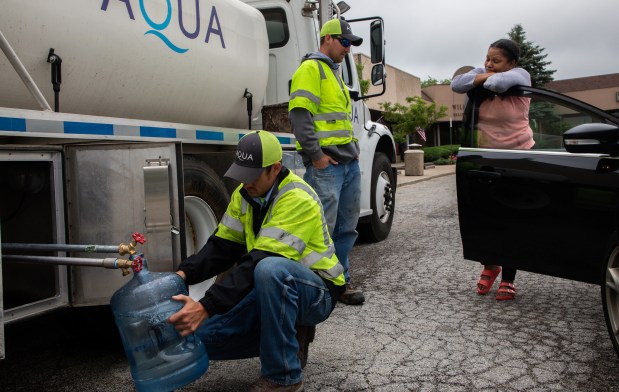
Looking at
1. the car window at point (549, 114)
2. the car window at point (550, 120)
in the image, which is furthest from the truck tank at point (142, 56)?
the car window at point (550, 120)

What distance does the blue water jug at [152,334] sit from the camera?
8.09ft

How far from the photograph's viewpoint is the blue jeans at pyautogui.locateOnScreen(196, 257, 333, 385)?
2520 millimetres

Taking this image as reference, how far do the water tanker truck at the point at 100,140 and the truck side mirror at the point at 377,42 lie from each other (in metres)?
1.97

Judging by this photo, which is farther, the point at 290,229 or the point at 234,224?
the point at 234,224

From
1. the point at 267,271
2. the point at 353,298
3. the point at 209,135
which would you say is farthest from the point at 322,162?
the point at 267,271

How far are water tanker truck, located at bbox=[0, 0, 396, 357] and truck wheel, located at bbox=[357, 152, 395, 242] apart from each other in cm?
287

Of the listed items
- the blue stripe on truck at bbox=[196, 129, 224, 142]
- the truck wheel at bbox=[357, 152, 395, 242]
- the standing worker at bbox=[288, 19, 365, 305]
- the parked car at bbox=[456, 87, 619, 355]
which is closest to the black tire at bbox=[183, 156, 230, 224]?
the blue stripe on truck at bbox=[196, 129, 224, 142]

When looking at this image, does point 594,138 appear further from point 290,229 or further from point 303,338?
point 303,338

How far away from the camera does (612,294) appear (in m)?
3.19

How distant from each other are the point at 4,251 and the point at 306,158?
2.06 meters

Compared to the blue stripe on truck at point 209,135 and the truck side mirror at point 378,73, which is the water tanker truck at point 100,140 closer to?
the blue stripe on truck at point 209,135

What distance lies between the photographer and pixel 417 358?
10.8 ft

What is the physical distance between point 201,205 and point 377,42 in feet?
8.82

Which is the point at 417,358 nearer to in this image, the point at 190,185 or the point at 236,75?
the point at 190,185
